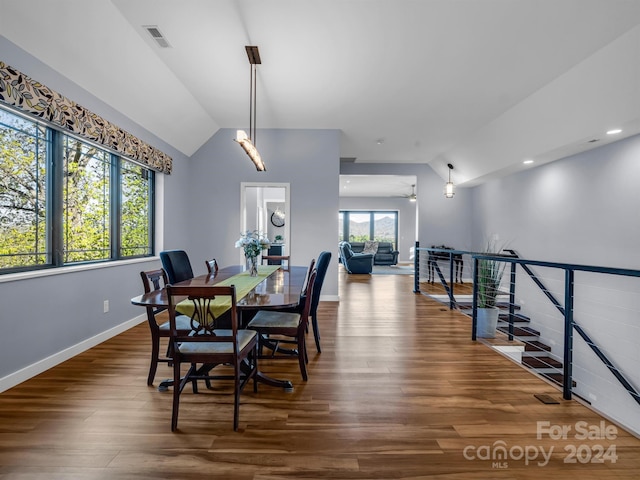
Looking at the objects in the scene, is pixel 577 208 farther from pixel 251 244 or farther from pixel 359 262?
pixel 359 262

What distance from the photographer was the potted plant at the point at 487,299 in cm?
383

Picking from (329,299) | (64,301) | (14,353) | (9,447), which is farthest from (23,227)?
(329,299)

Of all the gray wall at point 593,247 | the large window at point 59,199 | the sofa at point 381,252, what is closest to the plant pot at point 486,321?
the gray wall at point 593,247

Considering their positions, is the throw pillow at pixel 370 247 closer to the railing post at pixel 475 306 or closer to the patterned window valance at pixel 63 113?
the railing post at pixel 475 306

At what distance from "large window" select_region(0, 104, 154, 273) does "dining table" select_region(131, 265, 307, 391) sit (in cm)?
98

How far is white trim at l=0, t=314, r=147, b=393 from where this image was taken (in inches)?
91.2

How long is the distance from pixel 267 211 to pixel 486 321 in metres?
8.78

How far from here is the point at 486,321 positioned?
384 cm

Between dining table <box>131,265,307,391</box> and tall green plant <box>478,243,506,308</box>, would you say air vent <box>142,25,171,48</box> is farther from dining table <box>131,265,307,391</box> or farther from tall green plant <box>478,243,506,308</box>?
tall green plant <box>478,243,506,308</box>

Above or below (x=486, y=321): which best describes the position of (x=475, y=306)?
above

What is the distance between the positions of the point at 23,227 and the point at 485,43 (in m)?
4.37

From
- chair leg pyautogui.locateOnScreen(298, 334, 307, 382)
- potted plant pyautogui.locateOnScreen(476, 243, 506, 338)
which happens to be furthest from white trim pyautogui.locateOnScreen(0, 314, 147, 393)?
potted plant pyautogui.locateOnScreen(476, 243, 506, 338)

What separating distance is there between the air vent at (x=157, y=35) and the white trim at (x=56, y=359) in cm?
299

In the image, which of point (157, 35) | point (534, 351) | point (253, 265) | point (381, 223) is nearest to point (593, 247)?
point (534, 351)
